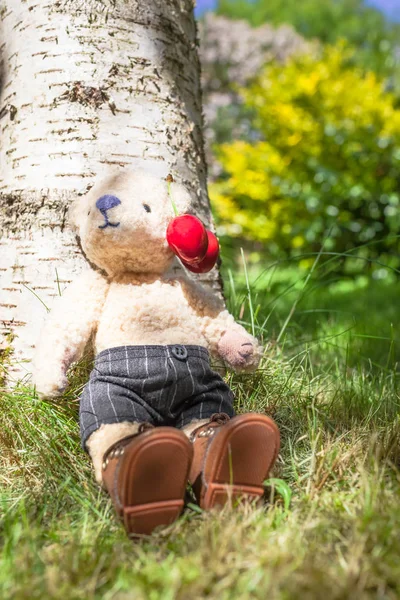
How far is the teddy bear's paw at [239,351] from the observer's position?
1.45 meters

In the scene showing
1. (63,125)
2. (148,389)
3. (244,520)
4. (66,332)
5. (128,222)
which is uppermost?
(63,125)

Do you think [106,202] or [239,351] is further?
[239,351]

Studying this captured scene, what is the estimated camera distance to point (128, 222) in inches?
52.6

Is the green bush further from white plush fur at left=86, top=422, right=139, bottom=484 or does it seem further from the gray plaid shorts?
white plush fur at left=86, top=422, right=139, bottom=484

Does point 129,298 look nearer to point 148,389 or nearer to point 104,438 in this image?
point 148,389

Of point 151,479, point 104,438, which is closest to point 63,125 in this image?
point 104,438

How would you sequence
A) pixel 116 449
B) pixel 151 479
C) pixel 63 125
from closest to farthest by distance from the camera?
pixel 151 479
pixel 116 449
pixel 63 125

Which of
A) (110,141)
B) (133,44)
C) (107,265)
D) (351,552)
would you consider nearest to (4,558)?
(351,552)

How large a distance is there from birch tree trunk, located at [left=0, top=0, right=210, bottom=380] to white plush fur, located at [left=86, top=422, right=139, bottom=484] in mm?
502

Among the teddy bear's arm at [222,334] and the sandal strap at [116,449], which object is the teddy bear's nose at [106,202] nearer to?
the teddy bear's arm at [222,334]

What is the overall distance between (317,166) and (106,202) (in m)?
4.94

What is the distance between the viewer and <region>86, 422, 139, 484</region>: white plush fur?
121 cm

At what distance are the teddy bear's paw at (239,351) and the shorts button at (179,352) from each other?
145 millimetres

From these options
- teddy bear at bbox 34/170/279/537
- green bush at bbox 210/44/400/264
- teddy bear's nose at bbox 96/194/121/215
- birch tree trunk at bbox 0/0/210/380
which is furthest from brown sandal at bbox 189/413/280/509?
green bush at bbox 210/44/400/264
